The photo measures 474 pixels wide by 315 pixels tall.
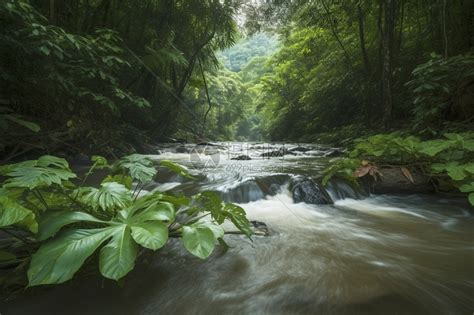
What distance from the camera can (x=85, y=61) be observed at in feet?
11.3

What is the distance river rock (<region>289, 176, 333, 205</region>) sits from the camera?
293 cm

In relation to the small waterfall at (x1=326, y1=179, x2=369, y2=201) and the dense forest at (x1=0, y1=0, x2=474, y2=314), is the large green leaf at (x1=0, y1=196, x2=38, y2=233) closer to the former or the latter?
the dense forest at (x1=0, y1=0, x2=474, y2=314)

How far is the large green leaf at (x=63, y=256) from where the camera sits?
827 millimetres

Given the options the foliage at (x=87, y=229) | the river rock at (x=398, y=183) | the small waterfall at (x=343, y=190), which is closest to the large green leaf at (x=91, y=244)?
the foliage at (x=87, y=229)

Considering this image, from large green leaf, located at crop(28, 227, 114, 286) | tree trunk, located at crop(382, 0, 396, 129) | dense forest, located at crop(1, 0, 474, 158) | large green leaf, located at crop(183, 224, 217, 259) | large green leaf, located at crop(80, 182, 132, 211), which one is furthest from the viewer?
tree trunk, located at crop(382, 0, 396, 129)

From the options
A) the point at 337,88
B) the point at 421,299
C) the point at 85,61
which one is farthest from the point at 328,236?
the point at 337,88

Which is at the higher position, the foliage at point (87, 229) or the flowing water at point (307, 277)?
the foliage at point (87, 229)

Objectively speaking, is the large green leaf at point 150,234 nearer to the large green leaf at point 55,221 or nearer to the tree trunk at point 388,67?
the large green leaf at point 55,221

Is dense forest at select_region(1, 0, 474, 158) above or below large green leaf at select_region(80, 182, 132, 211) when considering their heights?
above

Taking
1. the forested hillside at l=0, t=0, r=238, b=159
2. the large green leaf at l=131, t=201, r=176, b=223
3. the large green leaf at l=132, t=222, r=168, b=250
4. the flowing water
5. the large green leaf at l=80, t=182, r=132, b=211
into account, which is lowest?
the flowing water

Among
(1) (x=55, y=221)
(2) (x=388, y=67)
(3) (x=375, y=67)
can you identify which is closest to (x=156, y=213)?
(1) (x=55, y=221)

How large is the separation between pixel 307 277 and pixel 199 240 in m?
0.71

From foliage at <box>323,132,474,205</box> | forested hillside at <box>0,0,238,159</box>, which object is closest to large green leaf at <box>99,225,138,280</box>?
forested hillside at <box>0,0,238,159</box>

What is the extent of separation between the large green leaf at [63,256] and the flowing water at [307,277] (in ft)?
1.10
